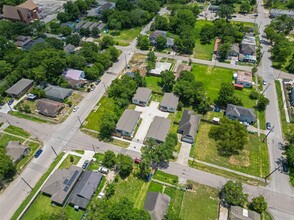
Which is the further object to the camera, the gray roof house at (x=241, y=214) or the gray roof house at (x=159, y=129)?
the gray roof house at (x=159, y=129)

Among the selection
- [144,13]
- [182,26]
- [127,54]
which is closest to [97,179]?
[127,54]

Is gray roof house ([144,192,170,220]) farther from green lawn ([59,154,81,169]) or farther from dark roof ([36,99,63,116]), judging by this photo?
dark roof ([36,99,63,116])

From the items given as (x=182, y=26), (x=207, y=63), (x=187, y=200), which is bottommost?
(x=187, y=200)

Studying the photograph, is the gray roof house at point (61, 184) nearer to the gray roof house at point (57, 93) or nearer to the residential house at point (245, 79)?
the gray roof house at point (57, 93)

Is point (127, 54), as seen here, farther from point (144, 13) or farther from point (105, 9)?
point (105, 9)

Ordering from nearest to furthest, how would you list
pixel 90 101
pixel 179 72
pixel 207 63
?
pixel 90 101 < pixel 179 72 < pixel 207 63

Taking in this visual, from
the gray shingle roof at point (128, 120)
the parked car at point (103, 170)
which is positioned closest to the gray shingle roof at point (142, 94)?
the gray shingle roof at point (128, 120)

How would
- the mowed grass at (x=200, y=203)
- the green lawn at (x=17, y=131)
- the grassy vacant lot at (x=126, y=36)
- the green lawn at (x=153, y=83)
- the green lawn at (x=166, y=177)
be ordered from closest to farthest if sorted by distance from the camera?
the mowed grass at (x=200, y=203) → the green lawn at (x=166, y=177) → the green lawn at (x=17, y=131) → the green lawn at (x=153, y=83) → the grassy vacant lot at (x=126, y=36)
